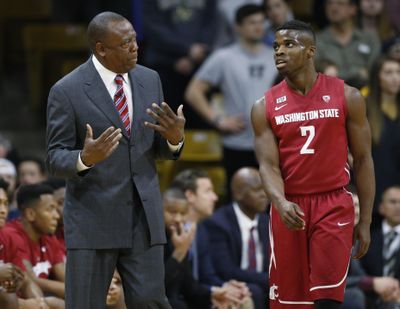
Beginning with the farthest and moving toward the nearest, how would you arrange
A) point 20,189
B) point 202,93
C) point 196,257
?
1. point 202,93
2. point 196,257
3. point 20,189

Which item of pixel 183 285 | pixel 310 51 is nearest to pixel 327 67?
pixel 183 285

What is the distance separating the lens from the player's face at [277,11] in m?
10.7

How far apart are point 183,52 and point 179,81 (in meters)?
0.40

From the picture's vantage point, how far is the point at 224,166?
10.2 meters

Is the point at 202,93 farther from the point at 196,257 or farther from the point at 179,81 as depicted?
the point at 196,257

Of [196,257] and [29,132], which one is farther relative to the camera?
[29,132]

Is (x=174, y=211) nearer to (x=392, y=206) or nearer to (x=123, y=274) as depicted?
(x=392, y=206)

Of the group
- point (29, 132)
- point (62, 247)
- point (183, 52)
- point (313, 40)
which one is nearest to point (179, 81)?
point (183, 52)

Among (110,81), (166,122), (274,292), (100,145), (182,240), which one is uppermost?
(110,81)

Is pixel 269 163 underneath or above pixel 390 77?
underneath

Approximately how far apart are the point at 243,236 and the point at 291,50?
2.98m

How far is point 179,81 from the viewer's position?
36.0 ft

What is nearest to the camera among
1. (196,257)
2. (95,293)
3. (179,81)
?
(95,293)

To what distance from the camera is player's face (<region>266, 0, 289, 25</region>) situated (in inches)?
421
